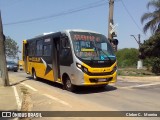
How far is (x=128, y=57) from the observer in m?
59.3

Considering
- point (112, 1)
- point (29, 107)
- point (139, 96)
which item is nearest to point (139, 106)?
point (139, 96)

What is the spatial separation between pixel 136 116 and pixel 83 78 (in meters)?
5.09

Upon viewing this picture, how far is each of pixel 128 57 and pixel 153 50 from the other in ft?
92.8

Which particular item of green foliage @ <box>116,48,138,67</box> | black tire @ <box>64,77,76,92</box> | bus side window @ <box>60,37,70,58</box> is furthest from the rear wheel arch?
green foliage @ <box>116,48,138,67</box>

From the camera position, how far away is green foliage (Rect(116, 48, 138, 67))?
56562mm

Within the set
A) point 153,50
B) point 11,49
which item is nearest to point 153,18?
point 153,50

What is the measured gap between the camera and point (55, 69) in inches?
681

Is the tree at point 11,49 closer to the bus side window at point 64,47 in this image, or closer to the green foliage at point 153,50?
the green foliage at point 153,50

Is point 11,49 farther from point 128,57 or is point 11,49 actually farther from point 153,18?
point 153,18

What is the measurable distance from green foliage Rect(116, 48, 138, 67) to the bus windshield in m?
39.9

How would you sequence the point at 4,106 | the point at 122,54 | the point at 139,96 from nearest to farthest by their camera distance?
the point at 4,106 → the point at 139,96 → the point at 122,54

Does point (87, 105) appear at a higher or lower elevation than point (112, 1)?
lower

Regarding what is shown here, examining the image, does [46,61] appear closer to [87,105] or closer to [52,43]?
[52,43]

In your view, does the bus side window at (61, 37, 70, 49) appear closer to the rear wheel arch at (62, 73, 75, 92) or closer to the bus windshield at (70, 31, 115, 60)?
the bus windshield at (70, 31, 115, 60)
